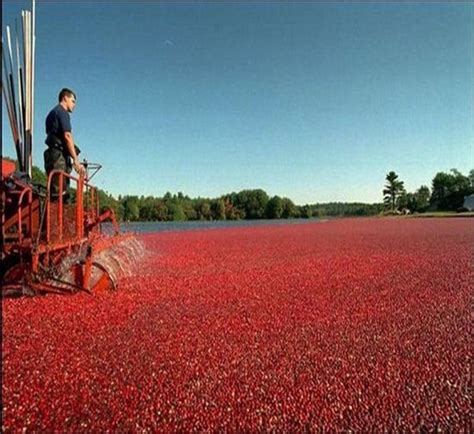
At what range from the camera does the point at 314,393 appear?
7.86 feet

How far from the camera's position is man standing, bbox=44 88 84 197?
487 cm

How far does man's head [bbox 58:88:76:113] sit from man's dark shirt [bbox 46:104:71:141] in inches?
6.7

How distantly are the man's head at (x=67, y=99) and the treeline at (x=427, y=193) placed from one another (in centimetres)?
7936

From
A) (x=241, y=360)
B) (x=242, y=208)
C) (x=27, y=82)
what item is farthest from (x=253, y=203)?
(x=241, y=360)

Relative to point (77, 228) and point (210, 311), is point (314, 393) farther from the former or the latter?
point (77, 228)

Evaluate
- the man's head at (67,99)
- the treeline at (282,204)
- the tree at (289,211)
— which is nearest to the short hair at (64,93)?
the man's head at (67,99)

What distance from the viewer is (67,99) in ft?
16.8

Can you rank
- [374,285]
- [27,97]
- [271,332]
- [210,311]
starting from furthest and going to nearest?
[374,285]
[27,97]
[210,311]
[271,332]

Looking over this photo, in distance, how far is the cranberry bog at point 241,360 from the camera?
2.15 metres

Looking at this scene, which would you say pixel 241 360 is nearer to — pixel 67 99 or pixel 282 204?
pixel 67 99

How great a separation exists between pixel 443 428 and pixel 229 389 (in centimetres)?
124

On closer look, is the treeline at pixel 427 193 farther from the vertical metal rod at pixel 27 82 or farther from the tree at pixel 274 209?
the vertical metal rod at pixel 27 82

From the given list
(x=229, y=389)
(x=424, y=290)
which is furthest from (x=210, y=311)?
(x=424, y=290)

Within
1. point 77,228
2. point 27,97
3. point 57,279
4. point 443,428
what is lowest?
point 443,428
